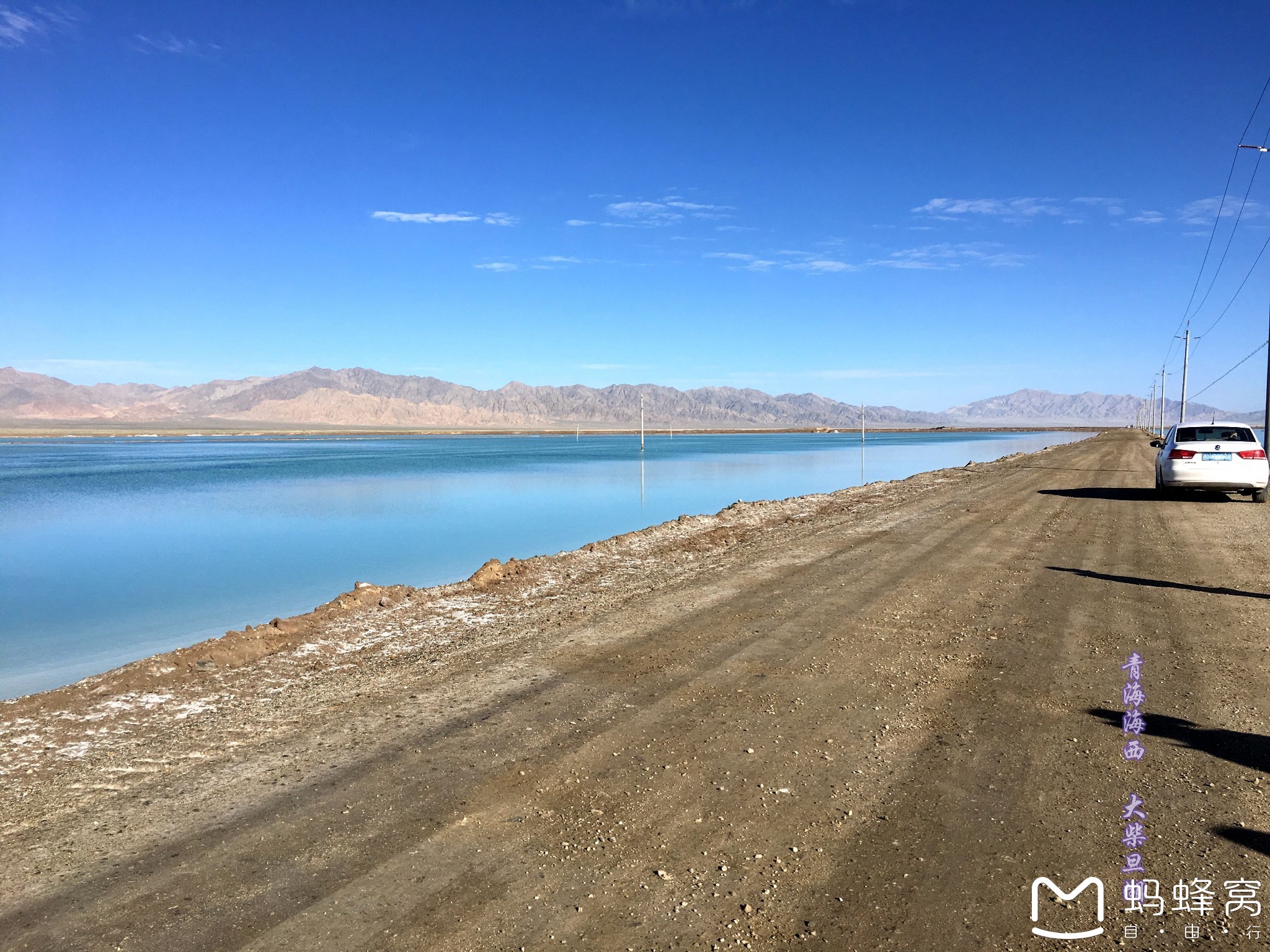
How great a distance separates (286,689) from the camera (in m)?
6.44

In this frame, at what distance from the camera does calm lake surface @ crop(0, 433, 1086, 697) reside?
36.7 ft

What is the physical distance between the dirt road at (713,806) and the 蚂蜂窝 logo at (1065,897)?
34 mm

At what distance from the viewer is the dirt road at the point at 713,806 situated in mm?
3170

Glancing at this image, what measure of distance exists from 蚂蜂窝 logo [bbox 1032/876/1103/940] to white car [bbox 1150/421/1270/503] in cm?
1652

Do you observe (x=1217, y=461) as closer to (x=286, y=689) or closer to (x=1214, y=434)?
(x=1214, y=434)

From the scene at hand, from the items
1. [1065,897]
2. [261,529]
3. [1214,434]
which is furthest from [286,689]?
[1214,434]

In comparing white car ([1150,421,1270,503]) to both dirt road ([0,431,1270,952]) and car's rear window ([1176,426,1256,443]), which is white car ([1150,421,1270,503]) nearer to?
car's rear window ([1176,426,1256,443])

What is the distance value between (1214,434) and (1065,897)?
1896 centimetres

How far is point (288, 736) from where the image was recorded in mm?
5270

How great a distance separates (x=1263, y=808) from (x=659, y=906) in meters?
3.17

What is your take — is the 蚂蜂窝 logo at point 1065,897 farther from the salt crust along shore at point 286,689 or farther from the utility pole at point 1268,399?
the utility pole at point 1268,399

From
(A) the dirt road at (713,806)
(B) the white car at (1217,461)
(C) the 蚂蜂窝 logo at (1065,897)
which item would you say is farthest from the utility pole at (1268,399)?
(C) the 蚂蜂窝 logo at (1065,897)

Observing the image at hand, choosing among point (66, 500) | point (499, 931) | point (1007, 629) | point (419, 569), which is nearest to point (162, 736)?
point (499, 931)

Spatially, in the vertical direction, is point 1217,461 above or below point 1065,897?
above
